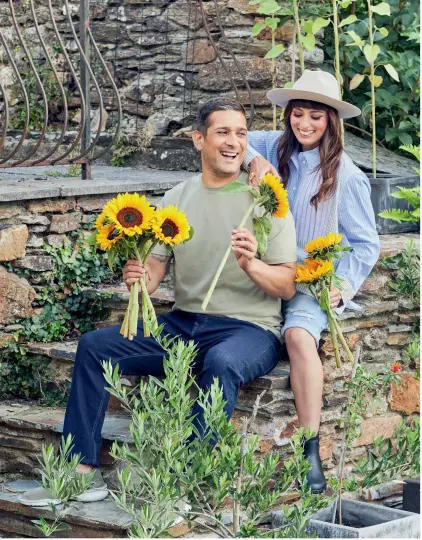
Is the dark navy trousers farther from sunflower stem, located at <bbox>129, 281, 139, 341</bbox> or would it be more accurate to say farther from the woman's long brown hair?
Result: the woman's long brown hair

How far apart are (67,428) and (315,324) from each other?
3.19 feet

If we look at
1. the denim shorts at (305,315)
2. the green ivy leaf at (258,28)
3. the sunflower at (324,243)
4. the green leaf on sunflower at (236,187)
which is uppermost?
the green ivy leaf at (258,28)

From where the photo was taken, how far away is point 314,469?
3.72m

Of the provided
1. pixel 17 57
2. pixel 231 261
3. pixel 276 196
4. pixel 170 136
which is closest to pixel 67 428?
pixel 231 261

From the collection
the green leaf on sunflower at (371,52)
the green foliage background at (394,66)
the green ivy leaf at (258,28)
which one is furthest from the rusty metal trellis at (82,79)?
the green foliage background at (394,66)

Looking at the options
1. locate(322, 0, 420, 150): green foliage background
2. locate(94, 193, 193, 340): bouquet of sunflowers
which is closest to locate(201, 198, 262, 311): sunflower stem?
locate(94, 193, 193, 340): bouquet of sunflowers

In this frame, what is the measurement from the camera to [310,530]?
3342mm

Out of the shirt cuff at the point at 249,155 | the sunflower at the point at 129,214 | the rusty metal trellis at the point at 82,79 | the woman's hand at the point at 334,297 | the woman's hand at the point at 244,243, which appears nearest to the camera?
the sunflower at the point at 129,214

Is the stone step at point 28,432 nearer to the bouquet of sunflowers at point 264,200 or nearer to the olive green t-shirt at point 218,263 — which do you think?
the olive green t-shirt at point 218,263

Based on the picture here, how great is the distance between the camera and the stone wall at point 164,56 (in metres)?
5.61

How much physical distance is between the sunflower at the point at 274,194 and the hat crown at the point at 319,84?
72 centimetres

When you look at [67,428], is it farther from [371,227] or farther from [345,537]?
[371,227]

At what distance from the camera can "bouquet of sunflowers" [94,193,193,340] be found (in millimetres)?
3461

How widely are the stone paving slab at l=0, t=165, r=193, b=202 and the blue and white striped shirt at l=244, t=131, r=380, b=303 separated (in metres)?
0.92
